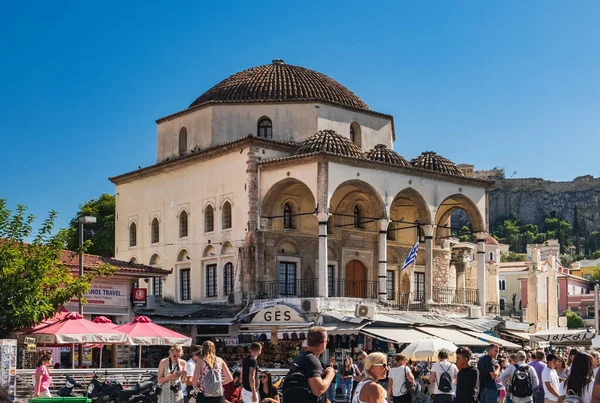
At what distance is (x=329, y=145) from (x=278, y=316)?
20.2 ft

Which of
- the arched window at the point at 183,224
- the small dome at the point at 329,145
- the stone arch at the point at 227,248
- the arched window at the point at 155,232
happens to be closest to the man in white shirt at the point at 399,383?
the small dome at the point at 329,145

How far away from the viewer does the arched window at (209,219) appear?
38094 millimetres

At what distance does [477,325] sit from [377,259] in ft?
16.2

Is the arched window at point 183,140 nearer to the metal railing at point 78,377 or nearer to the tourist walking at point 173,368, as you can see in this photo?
the metal railing at point 78,377

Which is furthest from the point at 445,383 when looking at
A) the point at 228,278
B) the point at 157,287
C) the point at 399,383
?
the point at 157,287

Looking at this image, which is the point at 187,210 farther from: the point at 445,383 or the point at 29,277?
the point at 445,383

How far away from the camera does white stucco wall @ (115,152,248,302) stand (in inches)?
1448

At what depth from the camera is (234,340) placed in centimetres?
3484

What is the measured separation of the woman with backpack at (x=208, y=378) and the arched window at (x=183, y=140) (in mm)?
28351

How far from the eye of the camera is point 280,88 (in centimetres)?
3953

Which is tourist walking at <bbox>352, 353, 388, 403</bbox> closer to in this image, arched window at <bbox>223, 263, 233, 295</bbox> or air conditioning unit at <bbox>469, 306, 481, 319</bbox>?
arched window at <bbox>223, 263, 233, 295</bbox>

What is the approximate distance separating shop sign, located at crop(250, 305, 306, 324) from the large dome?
877 centimetres

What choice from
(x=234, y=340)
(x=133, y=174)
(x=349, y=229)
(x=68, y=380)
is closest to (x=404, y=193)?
(x=349, y=229)

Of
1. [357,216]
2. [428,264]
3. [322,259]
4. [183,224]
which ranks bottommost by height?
[428,264]
